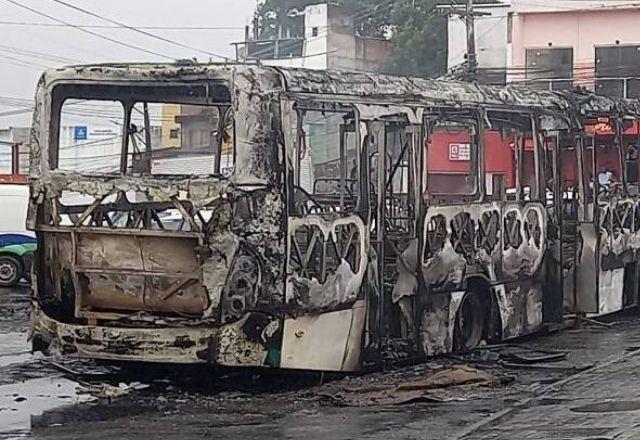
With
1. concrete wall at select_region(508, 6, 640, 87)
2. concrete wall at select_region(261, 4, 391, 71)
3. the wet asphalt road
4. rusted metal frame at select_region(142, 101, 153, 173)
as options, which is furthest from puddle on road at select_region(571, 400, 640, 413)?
concrete wall at select_region(261, 4, 391, 71)

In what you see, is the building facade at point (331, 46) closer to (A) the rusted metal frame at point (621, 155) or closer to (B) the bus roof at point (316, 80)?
(A) the rusted metal frame at point (621, 155)

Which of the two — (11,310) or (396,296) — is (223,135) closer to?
(396,296)

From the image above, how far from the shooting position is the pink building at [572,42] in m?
47.8

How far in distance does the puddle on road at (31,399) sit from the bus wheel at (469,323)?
4.09 metres

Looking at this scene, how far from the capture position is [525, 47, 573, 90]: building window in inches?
1918

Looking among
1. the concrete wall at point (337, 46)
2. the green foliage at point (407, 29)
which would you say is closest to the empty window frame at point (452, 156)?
the green foliage at point (407, 29)

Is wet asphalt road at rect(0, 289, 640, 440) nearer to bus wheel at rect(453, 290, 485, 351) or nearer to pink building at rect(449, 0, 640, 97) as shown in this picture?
bus wheel at rect(453, 290, 485, 351)

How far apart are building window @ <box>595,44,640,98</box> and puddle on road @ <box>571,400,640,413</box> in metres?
35.5

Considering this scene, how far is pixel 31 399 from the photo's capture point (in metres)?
Answer: 12.1

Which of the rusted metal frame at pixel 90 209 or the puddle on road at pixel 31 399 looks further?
the rusted metal frame at pixel 90 209

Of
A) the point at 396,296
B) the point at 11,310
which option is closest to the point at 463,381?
the point at 396,296

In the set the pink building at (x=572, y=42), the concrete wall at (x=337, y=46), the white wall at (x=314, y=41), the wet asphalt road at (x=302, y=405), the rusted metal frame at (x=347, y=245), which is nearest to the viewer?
the wet asphalt road at (x=302, y=405)

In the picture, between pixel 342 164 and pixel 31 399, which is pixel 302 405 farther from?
pixel 31 399

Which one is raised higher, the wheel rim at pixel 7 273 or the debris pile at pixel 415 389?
the wheel rim at pixel 7 273
